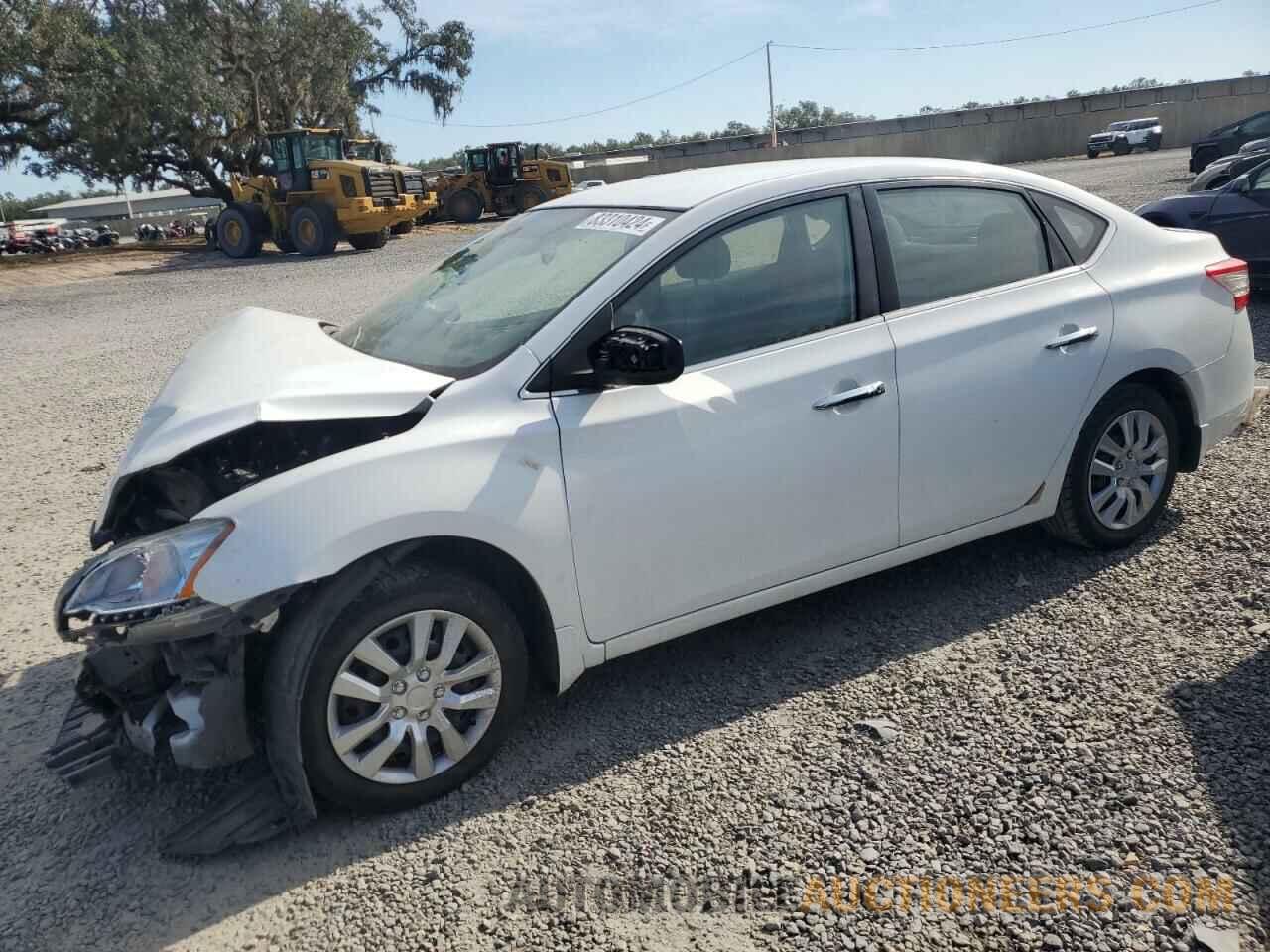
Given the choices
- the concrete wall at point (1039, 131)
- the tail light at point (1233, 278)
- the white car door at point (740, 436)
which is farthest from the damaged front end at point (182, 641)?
the concrete wall at point (1039, 131)

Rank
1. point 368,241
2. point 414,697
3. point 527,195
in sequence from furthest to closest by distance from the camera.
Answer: point 527,195 < point 368,241 < point 414,697

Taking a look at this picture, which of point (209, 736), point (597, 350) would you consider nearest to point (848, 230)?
point (597, 350)

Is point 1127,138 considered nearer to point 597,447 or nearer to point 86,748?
point 597,447

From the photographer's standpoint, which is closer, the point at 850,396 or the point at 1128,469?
the point at 850,396

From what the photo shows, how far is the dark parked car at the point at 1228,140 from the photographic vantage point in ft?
85.5

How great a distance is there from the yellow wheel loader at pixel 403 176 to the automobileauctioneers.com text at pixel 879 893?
2376 centimetres

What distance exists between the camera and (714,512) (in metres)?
3.33

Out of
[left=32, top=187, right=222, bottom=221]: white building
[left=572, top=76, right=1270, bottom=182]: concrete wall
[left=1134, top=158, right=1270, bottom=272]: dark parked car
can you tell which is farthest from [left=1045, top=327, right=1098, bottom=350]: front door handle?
[left=32, top=187, right=222, bottom=221]: white building

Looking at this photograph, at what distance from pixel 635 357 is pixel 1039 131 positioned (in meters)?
52.5

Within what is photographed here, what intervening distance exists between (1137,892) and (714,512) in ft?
5.10

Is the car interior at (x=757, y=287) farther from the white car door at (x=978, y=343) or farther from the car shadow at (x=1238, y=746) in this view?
the car shadow at (x=1238, y=746)

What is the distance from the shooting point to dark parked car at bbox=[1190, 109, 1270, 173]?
26.1 metres

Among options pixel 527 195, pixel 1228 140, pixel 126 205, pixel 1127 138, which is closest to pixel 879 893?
pixel 1228 140

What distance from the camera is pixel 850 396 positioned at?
11.6 feet
